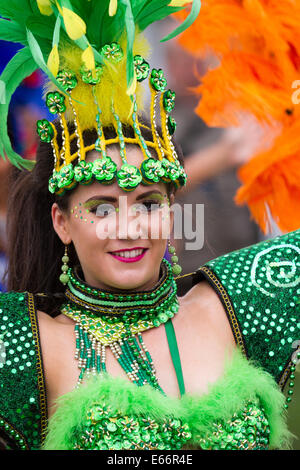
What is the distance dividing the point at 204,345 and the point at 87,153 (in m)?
0.73

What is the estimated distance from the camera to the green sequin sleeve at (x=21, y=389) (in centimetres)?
202

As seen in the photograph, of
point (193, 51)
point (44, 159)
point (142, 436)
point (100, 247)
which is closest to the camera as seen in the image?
point (142, 436)

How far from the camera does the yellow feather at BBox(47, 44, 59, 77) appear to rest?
1.97 metres

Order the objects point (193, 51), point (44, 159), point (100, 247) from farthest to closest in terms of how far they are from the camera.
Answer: point (193, 51)
point (44, 159)
point (100, 247)

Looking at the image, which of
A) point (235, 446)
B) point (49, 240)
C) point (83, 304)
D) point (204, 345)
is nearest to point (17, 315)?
point (83, 304)

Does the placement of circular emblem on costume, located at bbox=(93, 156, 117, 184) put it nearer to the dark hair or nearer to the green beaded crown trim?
the green beaded crown trim

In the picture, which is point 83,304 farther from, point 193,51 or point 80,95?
point 193,51

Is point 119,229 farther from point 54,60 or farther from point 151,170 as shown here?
point 54,60

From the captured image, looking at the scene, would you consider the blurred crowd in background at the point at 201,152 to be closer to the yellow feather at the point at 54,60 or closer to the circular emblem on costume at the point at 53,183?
the circular emblem on costume at the point at 53,183

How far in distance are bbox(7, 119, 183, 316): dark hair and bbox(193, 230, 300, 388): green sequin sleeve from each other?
456mm

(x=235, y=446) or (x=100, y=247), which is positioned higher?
(x=100, y=247)

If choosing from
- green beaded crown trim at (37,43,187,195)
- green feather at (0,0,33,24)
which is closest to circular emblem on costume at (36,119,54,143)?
green beaded crown trim at (37,43,187,195)

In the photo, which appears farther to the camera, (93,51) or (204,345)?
(204,345)

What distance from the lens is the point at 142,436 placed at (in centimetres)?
A: 197
